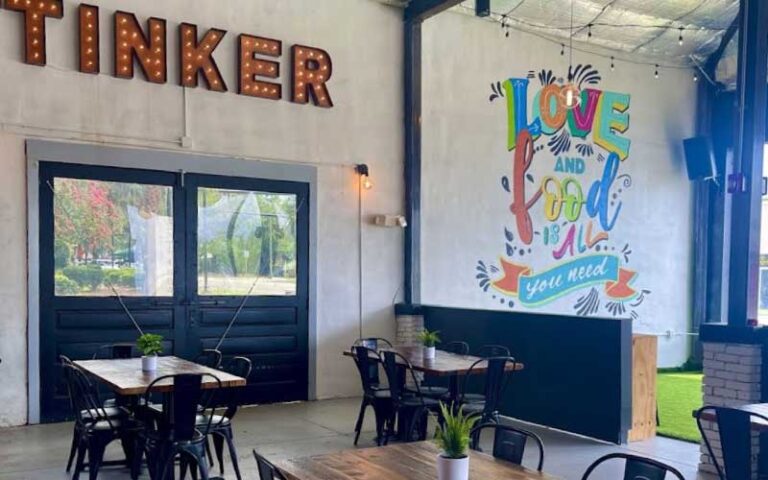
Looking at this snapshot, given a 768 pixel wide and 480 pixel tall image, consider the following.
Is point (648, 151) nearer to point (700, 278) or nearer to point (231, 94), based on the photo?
point (700, 278)

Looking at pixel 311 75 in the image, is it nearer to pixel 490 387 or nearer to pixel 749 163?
pixel 490 387

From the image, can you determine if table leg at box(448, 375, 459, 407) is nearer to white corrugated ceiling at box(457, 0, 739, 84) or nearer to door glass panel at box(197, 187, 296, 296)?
door glass panel at box(197, 187, 296, 296)

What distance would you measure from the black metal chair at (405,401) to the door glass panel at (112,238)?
2813mm

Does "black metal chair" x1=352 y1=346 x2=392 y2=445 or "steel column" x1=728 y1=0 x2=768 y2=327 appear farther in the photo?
"black metal chair" x1=352 y1=346 x2=392 y2=445

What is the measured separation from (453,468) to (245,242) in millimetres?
5542

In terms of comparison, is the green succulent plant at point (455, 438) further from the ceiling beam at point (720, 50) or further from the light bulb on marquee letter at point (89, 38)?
the ceiling beam at point (720, 50)

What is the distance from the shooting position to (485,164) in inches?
356

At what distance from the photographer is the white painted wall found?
8.70m

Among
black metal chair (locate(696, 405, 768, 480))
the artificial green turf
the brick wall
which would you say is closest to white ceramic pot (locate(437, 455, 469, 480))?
black metal chair (locate(696, 405, 768, 480))

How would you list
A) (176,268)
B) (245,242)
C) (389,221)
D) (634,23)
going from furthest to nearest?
(634,23) < (389,221) < (245,242) < (176,268)

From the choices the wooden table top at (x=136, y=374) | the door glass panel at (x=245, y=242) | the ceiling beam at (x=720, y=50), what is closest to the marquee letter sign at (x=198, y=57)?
the door glass panel at (x=245, y=242)

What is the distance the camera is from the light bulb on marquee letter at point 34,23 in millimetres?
6340

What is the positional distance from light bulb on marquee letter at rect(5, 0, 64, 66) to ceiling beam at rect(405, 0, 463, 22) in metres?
3.85

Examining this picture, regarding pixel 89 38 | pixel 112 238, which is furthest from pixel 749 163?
pixel 89 38
